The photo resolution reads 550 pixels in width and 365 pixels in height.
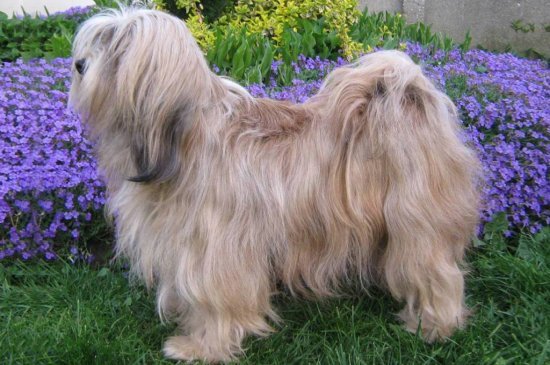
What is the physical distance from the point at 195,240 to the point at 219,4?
4.07 meters

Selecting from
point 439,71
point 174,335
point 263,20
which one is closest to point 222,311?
point 174,335

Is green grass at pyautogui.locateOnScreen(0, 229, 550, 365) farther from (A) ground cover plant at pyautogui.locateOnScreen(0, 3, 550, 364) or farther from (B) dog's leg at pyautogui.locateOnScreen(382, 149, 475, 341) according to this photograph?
(B) dog's leg at pyautogui.locateOnScreen(382, 149, 475, 341)

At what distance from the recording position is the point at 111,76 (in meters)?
2.32

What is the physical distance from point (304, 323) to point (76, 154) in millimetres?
1787

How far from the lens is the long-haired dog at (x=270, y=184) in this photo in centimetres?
241

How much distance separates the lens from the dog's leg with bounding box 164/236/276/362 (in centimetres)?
259

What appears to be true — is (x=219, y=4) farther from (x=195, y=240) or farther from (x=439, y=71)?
(x=195, y=240)

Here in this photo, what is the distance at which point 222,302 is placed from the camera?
265 cm

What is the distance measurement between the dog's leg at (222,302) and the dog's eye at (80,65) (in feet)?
2.98

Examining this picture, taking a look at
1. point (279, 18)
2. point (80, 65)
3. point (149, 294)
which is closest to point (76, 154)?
point (149, 294)

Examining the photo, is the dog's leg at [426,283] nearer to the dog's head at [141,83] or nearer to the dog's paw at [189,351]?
the dog's paw at [189,351]

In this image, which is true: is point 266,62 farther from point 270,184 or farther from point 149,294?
point 270,184

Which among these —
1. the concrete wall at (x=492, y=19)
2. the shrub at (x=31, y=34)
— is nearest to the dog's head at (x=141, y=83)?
the shrub at (x=31, y=34)

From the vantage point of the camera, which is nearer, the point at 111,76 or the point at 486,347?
the point at 111,76
